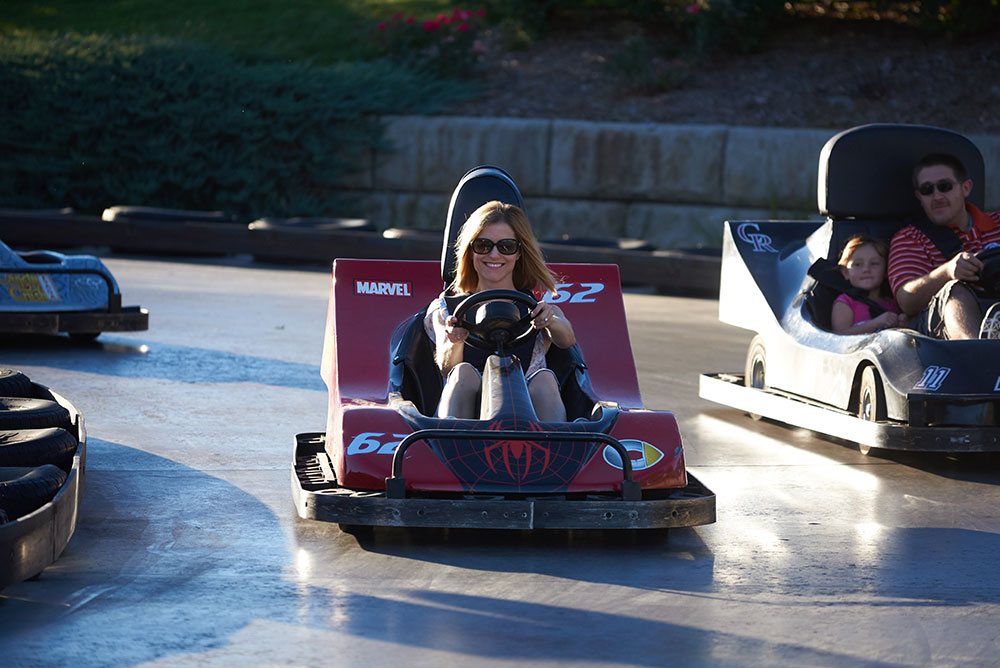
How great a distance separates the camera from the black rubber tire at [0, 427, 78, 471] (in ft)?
12.7

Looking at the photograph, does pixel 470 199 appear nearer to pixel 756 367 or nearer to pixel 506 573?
pixel 506 573

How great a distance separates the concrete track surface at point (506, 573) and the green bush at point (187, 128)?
980 centimetres

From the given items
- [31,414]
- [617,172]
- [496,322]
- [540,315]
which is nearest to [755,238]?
[540,315]

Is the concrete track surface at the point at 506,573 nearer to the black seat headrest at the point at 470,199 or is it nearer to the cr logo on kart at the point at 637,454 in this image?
the cr logo on kart at the point at 637,454

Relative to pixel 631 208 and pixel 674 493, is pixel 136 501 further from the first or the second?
pixel 631 208

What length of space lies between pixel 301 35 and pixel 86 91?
327cm

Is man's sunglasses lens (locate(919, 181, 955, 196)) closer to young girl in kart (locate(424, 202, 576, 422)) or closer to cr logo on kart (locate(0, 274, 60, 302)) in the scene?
young girl in kart (locate(424, 202, 576, 422))

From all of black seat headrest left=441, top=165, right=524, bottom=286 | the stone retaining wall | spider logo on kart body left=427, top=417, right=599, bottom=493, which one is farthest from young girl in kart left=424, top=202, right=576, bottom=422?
the stone retaining wall

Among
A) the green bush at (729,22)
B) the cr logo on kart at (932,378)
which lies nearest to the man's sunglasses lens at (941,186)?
the cr logo on kart at (932,378)

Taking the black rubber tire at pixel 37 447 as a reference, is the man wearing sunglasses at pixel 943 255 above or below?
above

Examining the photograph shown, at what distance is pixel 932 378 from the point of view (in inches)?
197

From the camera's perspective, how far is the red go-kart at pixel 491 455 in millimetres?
3764

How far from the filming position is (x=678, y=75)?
50.6 feet

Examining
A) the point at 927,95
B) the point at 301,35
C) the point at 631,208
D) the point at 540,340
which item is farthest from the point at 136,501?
the point at 301,35
